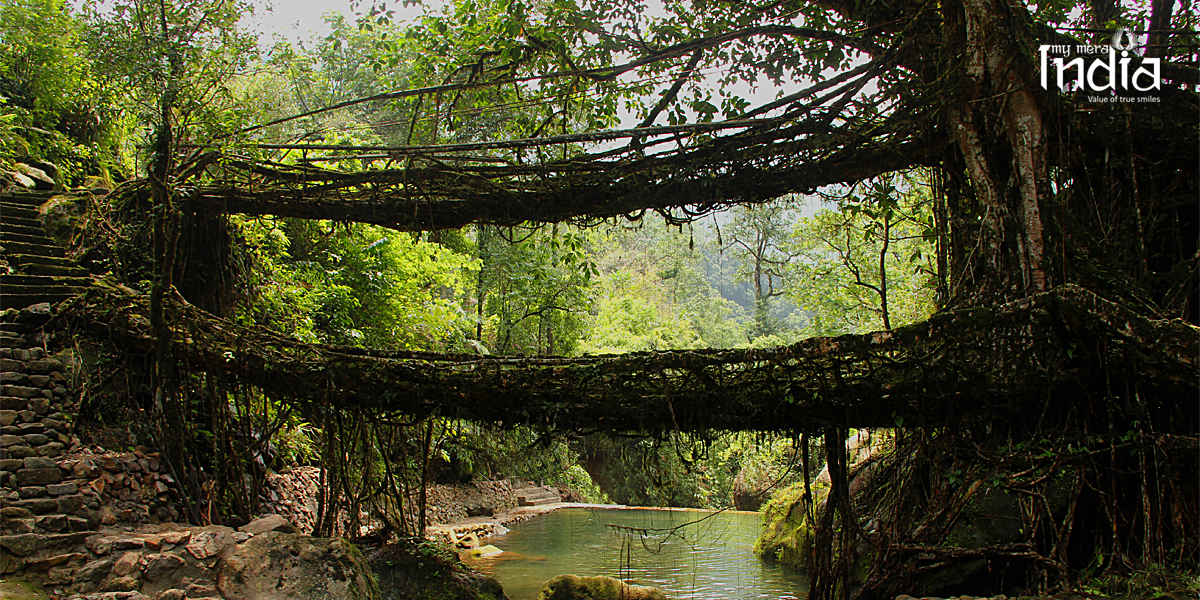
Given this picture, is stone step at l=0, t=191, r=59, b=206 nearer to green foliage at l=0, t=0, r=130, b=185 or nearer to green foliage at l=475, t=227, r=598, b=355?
green foliage at l=0, t=0, r=130, b=185

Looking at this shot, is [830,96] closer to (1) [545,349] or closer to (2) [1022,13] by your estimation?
(2) [1022,13]

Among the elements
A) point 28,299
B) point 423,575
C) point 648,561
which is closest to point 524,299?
point 648,561

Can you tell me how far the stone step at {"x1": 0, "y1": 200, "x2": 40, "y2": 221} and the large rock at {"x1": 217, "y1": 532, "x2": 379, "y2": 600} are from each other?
206 inches

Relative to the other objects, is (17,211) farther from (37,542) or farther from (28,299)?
(37,542)

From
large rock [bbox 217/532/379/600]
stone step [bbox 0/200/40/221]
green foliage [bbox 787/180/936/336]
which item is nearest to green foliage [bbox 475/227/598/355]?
green foliage [bbox 787/180/936/336]

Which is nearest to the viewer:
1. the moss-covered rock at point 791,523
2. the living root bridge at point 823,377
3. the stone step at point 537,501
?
the living root bridge at point 823,377

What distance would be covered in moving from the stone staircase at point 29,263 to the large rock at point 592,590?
5233 mm

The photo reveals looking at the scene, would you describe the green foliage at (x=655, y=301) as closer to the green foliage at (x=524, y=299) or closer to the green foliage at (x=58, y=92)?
the green foliage at (x=524, y=299)

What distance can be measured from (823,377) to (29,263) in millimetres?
7499

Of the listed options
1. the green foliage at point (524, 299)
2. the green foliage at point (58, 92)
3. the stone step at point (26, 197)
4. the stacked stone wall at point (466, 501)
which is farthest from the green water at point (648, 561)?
the green foliage at point (58, 92)

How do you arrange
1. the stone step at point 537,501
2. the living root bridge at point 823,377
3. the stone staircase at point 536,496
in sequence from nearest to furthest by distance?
the living root bridge at point 823,377
the stone step at point 537,501
the stone staircase at point 536,496

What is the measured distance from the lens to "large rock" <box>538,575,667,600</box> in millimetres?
6375

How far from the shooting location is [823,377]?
13.2ft

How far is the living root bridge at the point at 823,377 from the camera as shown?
3.62m
